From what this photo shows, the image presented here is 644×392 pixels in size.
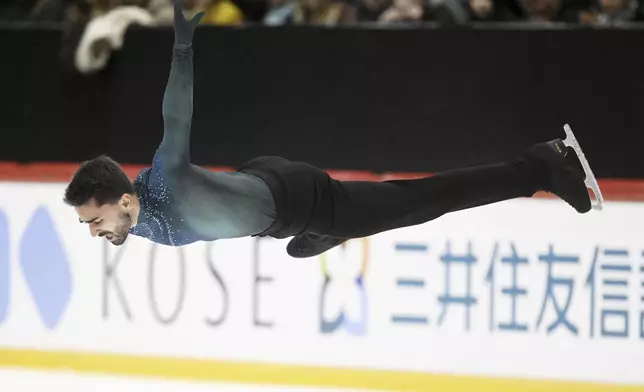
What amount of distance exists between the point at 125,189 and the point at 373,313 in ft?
6.44

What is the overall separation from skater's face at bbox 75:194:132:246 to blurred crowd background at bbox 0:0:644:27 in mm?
2021

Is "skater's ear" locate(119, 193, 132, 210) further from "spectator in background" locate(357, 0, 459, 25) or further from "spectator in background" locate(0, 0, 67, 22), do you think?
"spectator in background" locate(0, 0, 67, 22)

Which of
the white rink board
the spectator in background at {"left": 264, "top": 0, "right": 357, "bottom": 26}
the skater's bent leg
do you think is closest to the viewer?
the skater's bent leg

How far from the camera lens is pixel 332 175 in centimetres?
476

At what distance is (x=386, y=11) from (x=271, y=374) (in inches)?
77.4

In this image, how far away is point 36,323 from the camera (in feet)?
16.5

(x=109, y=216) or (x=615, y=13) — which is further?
(x=615, y=13)

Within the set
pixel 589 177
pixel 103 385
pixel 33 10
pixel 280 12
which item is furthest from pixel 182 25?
pixel 33 10

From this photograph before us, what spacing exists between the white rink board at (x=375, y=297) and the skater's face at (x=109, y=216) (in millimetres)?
1757

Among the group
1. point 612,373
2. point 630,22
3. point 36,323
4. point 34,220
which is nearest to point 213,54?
point 34,220

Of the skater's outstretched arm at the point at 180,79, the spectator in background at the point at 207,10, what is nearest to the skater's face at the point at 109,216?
the skater's outstretched arm at the point at 180,79

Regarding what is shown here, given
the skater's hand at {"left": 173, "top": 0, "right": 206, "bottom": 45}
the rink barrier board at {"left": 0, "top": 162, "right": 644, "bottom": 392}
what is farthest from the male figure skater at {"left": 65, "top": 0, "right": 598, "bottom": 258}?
the rink barrier board at {"left": 0, "top": 162, "right": 644, "bottom": 392}

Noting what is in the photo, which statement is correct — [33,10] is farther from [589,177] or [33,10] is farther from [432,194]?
[589,177]

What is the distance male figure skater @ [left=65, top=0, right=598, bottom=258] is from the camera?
2.92 metres
